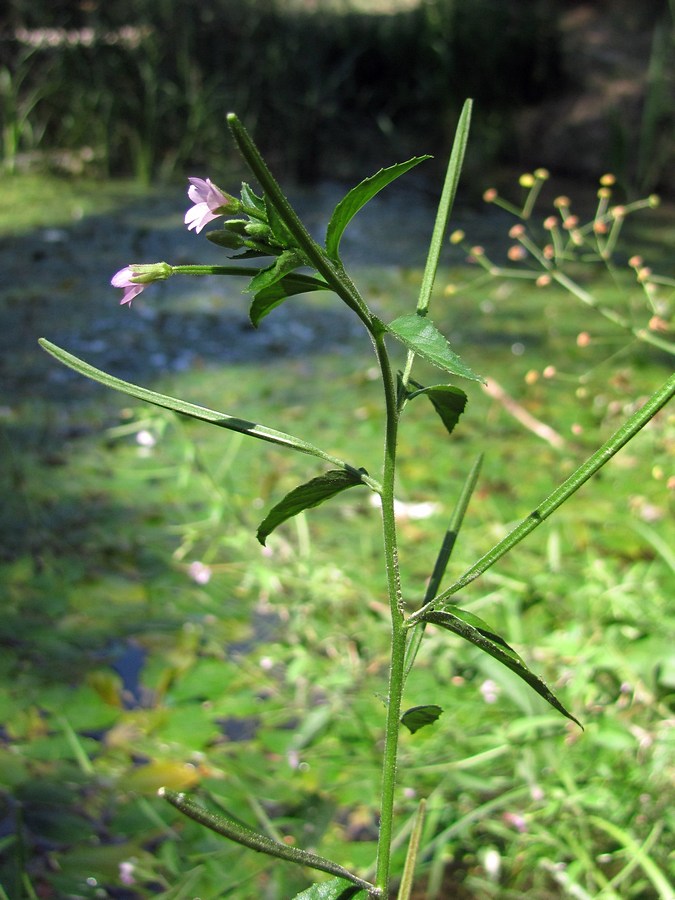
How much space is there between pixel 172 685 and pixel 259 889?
0.44 m

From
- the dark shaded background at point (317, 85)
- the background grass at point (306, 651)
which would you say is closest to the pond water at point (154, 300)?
the background grass at point (306, 651)

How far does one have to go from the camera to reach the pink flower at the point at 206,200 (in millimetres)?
429

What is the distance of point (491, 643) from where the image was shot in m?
0.45

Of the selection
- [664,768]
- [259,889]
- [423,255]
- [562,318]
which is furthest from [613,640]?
[423,255]

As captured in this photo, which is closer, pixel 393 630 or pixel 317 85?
pixel 393 630

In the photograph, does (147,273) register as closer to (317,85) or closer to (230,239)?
(230,239)

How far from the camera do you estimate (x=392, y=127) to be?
176 inches

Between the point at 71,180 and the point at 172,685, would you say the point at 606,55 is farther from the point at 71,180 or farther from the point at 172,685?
the point at 172,685

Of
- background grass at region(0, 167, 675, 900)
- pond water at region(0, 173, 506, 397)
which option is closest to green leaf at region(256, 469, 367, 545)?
background grass at region(0, 167, 675, 900)

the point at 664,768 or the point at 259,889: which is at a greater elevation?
the point at 664,768

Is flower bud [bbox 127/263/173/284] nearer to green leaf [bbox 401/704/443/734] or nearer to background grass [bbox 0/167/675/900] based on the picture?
A: green leaf [bbox 401/704/443/734]

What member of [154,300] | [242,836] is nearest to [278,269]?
[242,836]

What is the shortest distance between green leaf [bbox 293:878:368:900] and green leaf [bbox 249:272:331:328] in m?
0.29

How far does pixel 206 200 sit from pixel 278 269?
0.05m
